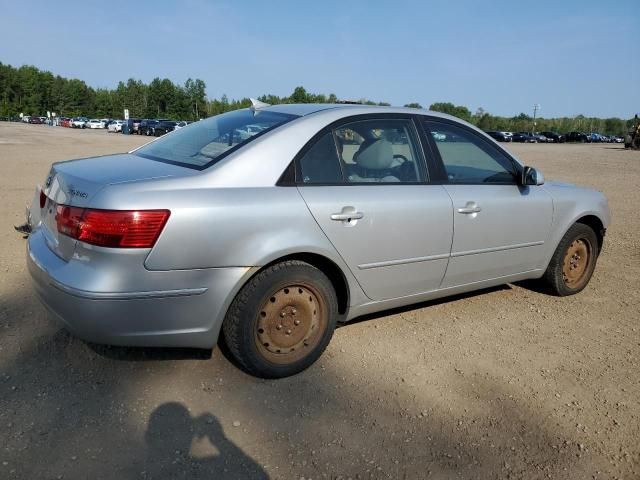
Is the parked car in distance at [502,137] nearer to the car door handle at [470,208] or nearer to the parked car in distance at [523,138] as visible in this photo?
the parked car in distance at [523,138]

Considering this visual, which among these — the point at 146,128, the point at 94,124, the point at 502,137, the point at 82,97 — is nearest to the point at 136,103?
the point at 82,97

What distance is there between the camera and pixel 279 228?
2.89m

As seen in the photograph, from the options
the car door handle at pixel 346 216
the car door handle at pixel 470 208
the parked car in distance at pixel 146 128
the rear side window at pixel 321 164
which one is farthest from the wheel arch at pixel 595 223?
the parked car in distance at pixel 146 128

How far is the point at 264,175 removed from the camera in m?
2.93

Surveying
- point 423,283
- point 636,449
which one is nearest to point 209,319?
point 423,283

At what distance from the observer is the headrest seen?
3479mm

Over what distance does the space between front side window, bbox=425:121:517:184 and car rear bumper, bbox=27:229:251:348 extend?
1830 millimetres

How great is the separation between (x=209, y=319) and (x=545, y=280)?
324 cm

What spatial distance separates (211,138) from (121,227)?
1.13 m

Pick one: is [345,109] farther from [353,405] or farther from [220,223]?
[353,405]

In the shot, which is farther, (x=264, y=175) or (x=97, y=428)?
(x=264, y=175)

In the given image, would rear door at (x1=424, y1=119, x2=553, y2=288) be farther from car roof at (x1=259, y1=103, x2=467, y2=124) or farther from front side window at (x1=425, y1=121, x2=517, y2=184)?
car roof at (x1=259, y1=103, x2=467, y2=124)

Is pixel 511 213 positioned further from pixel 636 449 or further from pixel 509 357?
pixel 636 449

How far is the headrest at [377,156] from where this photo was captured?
3.48 m
